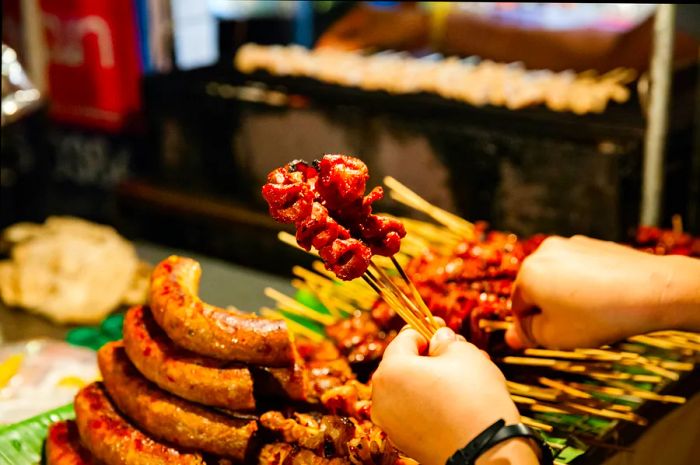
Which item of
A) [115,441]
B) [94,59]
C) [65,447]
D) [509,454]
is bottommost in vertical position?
[65,447]

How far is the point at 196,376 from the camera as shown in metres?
2.37

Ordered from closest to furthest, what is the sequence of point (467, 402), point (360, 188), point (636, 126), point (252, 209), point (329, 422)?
1. point (467, 402)
2. point (360, 188)
3. point (329, 422)
4. point (636, 126)
5. point (252, 209)

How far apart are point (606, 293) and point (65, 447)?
1795mm

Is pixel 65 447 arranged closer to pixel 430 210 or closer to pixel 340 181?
pixel 340 181

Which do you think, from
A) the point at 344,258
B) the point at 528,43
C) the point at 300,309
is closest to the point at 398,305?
the point at 344,258

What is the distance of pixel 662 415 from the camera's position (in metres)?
2.93

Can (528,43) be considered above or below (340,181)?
below

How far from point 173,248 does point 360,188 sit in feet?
17.0

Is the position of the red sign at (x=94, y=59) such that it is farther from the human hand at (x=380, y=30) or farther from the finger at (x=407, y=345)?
the finger at (x=407, y=345)

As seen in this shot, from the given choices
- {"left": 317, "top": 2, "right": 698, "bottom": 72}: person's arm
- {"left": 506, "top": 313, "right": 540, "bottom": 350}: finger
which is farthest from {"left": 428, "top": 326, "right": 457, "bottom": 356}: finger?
{"left": 317, "top": 2, "right": 698, "bottom": 72}: person's arm

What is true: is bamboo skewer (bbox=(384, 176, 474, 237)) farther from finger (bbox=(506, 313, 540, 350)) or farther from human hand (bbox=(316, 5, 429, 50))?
human hand (bbox=(316, 5, 429, 50))

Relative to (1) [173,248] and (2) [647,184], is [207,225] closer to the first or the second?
(1) [173,248]

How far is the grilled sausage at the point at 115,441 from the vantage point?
2350 millimetres

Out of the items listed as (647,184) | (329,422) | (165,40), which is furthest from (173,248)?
(329,422)
